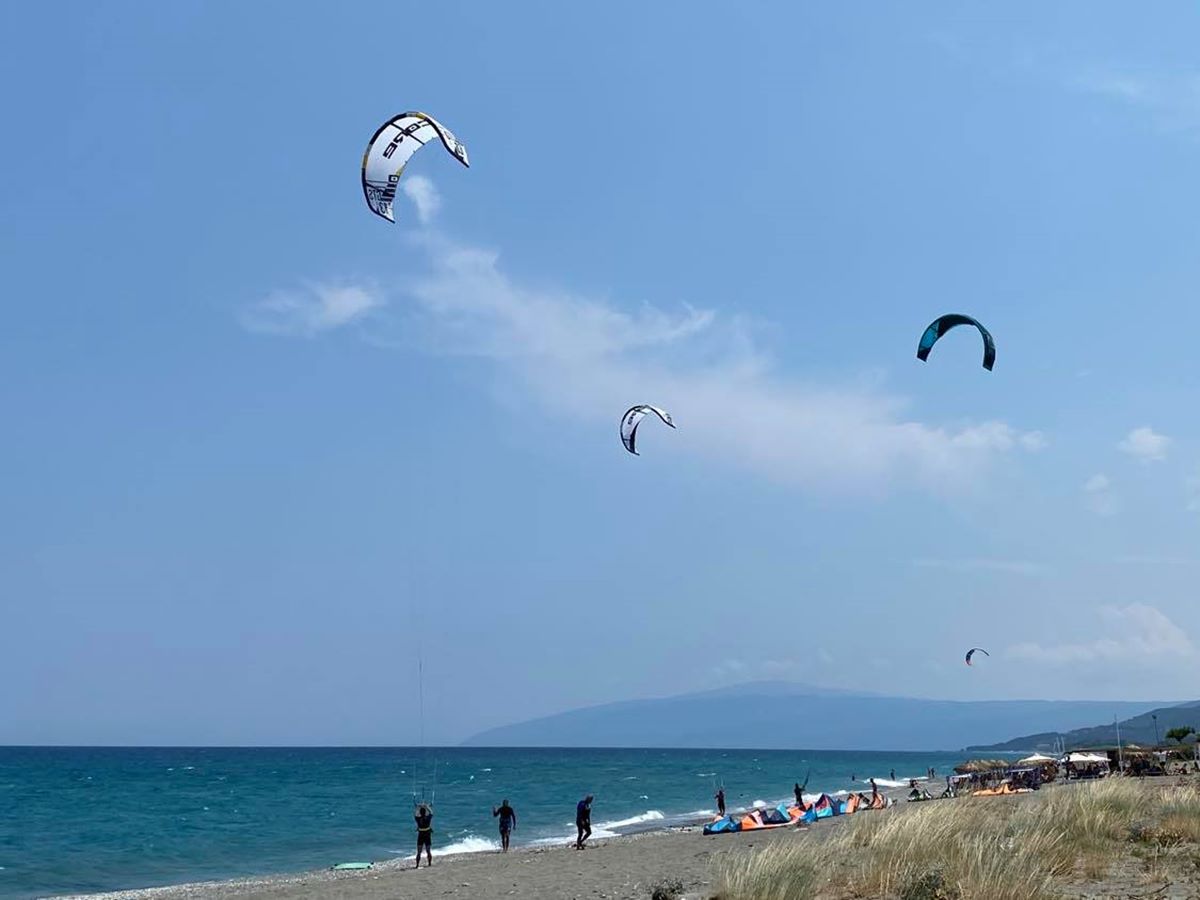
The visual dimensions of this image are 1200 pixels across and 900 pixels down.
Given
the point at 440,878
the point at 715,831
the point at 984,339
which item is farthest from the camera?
the point at 715,831

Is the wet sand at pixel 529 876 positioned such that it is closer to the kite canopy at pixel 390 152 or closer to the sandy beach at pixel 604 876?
the sandy beach at pixel 604 876

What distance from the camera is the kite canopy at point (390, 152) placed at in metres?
13.4

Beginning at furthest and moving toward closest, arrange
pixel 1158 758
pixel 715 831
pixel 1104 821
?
pixel 1158 758
pixel 715 831
pixel 1104 821

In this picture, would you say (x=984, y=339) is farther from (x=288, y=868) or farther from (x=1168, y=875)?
(x=288, y=868)

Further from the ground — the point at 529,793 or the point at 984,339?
the point at 984,339

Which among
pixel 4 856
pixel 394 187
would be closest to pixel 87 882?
pixel 4 856

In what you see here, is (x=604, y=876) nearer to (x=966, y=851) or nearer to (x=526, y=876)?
(x=526, y=876)

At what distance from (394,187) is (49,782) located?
226 ft

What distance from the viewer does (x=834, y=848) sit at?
10.1 meters

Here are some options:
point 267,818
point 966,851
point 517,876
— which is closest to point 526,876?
point 517,876

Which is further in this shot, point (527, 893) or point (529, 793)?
point (529, 793)

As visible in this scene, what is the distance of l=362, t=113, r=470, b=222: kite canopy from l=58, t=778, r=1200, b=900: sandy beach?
844 centimetres

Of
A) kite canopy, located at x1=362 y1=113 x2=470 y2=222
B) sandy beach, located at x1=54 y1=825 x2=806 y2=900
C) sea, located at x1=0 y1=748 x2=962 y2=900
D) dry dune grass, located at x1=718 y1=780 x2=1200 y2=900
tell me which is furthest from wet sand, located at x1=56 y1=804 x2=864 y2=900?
kite canopy, located at x1=362 y1=113 x2=470 y2=222

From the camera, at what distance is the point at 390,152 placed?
1385cm
